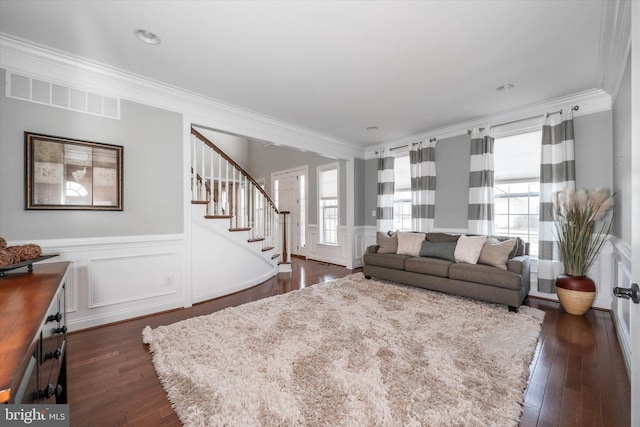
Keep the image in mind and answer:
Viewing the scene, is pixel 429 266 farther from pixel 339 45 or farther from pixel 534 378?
pixel 339 45

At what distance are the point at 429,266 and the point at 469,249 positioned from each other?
1.87ft

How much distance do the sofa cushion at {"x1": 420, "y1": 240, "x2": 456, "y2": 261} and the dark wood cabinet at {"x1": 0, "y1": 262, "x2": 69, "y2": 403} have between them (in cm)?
398

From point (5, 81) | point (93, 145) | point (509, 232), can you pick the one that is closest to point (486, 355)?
point (509, 232)

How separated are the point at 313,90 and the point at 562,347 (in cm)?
350

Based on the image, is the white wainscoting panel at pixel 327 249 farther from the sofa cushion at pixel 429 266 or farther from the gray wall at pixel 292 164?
the sofa cushion at pixel 429 266

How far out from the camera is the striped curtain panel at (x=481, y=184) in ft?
12.9

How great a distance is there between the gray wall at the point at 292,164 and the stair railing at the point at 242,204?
1570 mm

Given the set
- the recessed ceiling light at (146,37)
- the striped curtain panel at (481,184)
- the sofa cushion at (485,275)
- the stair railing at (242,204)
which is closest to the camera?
the recessed ceiling light at (146,37)

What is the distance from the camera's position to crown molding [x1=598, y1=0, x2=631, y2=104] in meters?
1.82

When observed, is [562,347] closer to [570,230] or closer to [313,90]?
[570,230]

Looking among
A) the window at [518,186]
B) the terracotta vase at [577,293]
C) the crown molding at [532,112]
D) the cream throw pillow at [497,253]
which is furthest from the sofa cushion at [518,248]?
the crown molding at [532,112]

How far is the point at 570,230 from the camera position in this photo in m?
3.00

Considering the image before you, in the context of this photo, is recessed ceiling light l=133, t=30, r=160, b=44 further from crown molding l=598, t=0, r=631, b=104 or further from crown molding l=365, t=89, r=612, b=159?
crown molding l=365, t=89, r=612, b=159

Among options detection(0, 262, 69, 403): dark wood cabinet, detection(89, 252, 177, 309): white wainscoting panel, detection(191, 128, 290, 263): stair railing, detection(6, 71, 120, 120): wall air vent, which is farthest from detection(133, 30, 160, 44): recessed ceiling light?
detection(89, 252, 177, 309): white wainscoting panel
